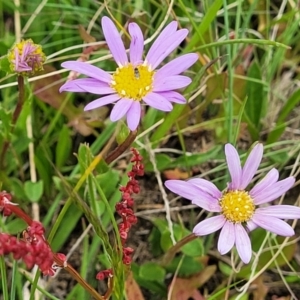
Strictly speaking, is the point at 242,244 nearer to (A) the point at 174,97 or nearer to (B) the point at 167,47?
(A) the point at 174,97

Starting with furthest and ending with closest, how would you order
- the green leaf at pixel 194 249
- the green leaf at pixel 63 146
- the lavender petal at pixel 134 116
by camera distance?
the green leaf at pixel 63 146, the green leaf at pixel 194 249, the lavender petal at pixel 134 116

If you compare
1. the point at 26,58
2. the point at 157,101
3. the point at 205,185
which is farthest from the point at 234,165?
the point at 26,58

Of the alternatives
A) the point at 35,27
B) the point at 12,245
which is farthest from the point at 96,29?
the point at 12,245

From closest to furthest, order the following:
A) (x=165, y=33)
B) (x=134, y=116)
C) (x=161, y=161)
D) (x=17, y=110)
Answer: (x=134, y=116)
(x=165, y=33)
(x=17, y=110)
(x=161, y=161)

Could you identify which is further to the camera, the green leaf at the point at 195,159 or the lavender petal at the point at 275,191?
the green leaf at the point at 195,159

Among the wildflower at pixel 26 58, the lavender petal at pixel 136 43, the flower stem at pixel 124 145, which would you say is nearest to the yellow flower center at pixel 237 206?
the flower stem at pixel 124 145

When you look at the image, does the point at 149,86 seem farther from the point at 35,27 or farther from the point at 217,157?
the point at 35,27

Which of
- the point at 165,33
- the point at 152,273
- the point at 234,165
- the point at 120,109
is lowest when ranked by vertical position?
the point at 152,273

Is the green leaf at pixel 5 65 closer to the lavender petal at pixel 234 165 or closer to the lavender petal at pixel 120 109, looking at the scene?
the lavender petal at pixel 120 109
